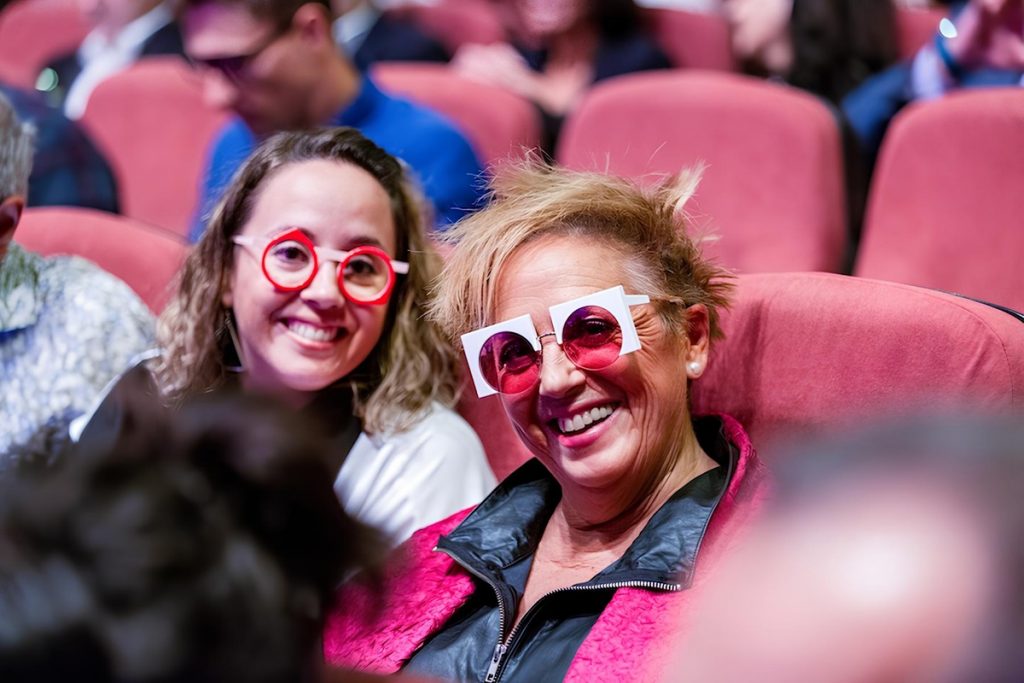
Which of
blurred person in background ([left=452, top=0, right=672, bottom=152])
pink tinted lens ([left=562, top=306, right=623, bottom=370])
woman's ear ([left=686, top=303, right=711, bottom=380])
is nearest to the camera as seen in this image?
pink tinted lens ([left=562, top=306, right=623, bottom=370])

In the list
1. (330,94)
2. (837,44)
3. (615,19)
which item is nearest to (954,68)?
(837,44)

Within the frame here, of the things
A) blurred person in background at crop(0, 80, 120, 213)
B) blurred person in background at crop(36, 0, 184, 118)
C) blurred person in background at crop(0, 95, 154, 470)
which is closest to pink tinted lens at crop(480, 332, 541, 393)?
blurred person in background at crop(0, 95, 154, 470)

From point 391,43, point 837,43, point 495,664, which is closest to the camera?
point 495,664

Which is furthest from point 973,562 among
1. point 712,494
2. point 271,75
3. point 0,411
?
point 271,75

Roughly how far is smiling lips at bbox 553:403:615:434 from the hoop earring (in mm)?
661

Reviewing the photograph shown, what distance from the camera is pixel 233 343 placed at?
6.56 ft

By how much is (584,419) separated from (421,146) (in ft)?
3.90

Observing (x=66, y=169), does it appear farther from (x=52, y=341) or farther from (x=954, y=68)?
(x=954, y=68)

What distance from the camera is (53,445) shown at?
911 mm

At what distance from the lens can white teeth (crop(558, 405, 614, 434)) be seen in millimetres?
1514

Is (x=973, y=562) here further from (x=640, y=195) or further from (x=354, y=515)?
(x=640, y=195)

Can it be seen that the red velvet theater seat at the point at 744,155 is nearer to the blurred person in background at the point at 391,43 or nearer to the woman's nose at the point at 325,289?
the woman's nose at the point at 325,289

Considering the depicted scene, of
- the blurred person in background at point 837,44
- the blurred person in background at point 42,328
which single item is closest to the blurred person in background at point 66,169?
the blurred person in background at point 42,328

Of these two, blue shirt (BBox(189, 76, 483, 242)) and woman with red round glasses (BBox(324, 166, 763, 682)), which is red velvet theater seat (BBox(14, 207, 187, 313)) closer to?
blue shirt (BBox(189, 76, 483, 242))
